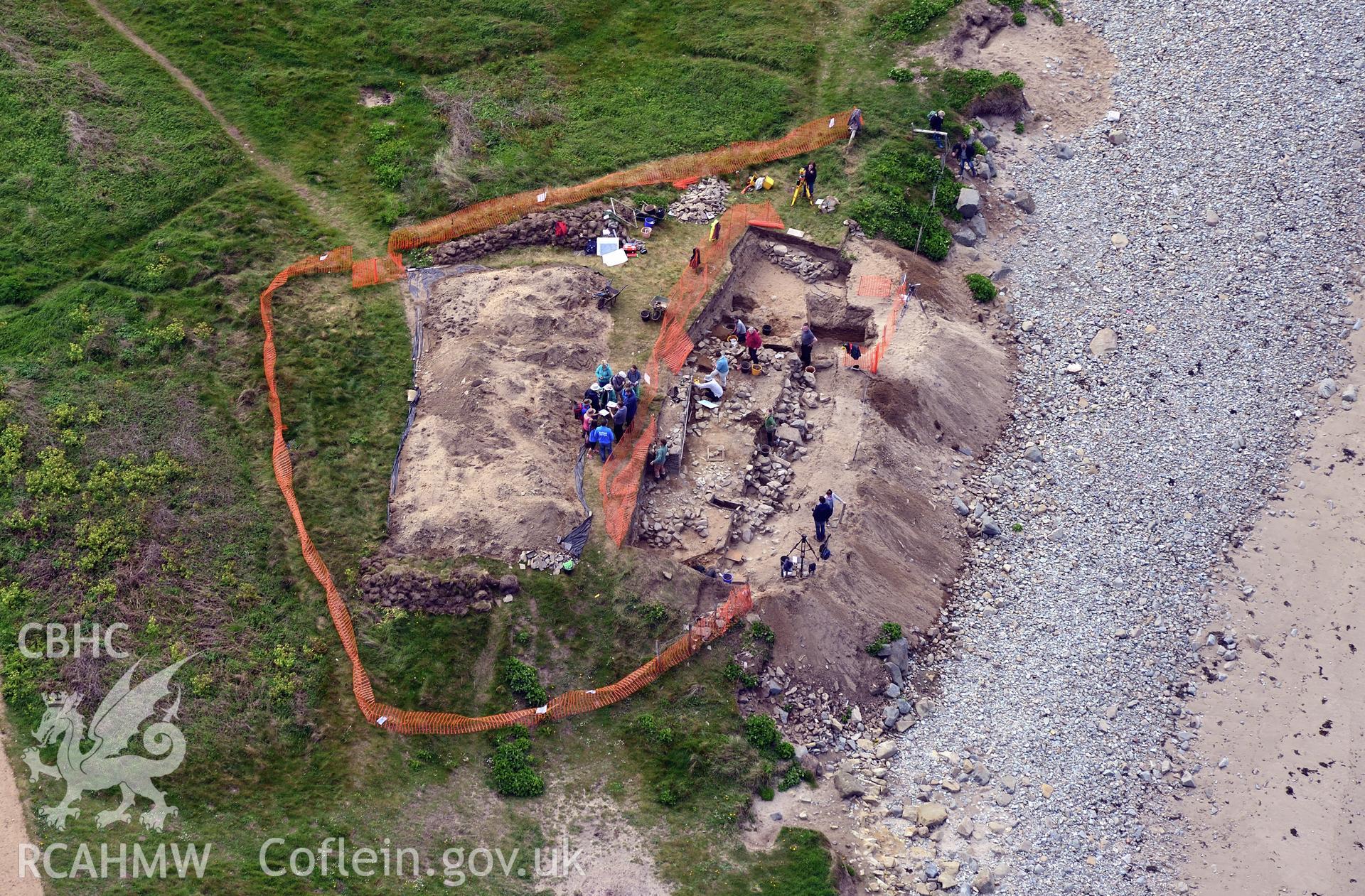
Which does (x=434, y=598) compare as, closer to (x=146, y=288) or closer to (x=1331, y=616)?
(x=146, y=288)

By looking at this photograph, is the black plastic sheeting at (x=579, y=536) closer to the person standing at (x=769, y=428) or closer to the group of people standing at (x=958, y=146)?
the person standing at (x=769, y=428)

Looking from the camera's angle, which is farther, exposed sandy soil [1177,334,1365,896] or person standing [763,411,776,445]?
person standing [763,411,776,445]

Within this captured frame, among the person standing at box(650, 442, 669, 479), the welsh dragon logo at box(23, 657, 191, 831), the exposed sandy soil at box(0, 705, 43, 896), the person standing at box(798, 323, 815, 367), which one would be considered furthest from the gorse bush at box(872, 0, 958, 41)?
the exposed sandy soil at box(0, 705, 43, 896)

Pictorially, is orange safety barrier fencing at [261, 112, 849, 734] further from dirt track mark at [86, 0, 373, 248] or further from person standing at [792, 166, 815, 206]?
dirt track mark at [86, 0, 373, 248]

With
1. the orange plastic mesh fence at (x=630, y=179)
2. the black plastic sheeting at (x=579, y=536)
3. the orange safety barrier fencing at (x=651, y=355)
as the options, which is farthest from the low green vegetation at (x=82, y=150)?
the black plastic sheeting at (x=579, y=536)

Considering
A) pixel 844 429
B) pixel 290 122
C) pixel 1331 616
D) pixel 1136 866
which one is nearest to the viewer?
pixel 1136 866

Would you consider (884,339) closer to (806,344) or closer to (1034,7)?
(806,344)

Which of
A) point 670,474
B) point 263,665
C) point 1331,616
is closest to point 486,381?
point 670,474
